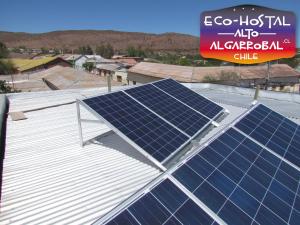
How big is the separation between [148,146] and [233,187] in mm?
3532

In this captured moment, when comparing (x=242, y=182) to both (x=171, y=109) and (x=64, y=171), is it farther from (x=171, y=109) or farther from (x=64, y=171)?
(x=171, y=109)

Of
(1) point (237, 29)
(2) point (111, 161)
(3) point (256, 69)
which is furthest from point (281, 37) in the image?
(2) point (111, 161)

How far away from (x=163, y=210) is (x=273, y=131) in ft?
20.1

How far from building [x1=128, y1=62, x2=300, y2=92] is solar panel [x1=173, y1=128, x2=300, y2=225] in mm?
42442

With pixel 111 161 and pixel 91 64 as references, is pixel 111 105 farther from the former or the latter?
pixel 91 64

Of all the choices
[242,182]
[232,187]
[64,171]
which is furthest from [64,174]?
[242,182]

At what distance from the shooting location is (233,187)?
6.18 metres

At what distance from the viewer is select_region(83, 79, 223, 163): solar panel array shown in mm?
9320

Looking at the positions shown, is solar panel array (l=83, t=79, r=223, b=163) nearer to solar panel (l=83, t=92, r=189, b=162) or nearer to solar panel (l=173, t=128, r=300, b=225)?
solar panel (l=83, t=92, r=189, b=162)

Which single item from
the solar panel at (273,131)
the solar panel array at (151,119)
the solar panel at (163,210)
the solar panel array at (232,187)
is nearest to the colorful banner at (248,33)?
the solar panel array at (151,119)

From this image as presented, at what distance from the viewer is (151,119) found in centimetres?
1073

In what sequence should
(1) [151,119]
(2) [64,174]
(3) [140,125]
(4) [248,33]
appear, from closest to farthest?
1. (2) [64,174]
2. (3) [140,125]
3. (1) [151,119]
4. (4) [248,33]

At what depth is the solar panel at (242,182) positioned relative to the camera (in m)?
5.63

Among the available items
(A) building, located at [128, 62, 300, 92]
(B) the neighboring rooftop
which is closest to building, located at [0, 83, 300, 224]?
(B) the neighboring rooftop
